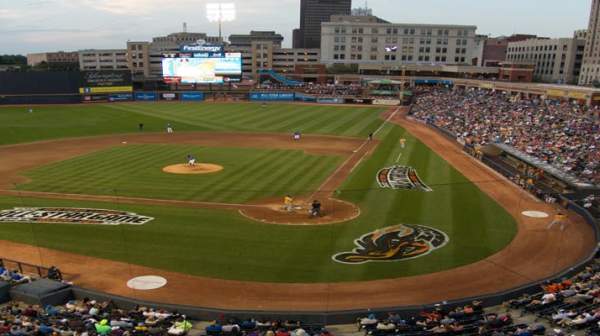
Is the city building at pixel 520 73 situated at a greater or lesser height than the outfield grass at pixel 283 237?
greater

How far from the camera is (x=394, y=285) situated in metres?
20.8

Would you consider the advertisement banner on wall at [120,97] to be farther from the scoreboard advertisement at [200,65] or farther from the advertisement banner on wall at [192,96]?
the scoreboard advertisement at [200,65]

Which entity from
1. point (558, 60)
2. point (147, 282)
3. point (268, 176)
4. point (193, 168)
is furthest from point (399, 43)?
point (147, 282)

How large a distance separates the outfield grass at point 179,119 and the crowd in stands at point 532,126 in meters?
12.0

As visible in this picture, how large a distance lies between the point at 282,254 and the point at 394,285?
5.98 metres

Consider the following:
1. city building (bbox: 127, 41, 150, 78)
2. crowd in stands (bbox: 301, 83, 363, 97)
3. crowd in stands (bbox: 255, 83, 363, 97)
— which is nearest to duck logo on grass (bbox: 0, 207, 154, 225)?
crowd in stands (bbox: 255, 83, 363, 97)

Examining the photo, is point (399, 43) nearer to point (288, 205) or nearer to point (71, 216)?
point (288, 205)

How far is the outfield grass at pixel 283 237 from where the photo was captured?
73.9 feet

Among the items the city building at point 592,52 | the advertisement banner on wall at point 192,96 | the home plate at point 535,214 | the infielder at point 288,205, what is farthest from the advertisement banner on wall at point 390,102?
the infielder at point 288,205

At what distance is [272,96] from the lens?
10919cm

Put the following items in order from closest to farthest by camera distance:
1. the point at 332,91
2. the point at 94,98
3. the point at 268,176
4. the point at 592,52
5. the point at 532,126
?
the point at 268,176 < the point at 532,126 < the point at 94,98 < the point at 332,91 < the point at 592,52

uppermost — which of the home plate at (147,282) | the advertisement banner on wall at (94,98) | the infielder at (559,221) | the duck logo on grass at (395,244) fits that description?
the advertisement banner on wall at (94,98)

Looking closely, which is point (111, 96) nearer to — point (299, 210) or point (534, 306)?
point (299, 210)

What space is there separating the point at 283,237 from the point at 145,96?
88315mm
